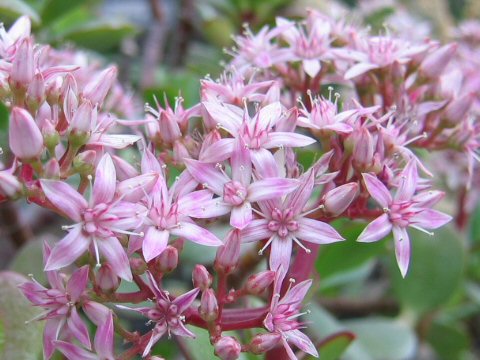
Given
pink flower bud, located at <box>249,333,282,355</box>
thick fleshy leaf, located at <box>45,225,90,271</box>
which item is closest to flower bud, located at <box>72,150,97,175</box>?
thick fleshy leaf, located at <box>45,225,90,271</box>

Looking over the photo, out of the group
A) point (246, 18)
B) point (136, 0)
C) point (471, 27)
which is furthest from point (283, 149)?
point (136, 0)

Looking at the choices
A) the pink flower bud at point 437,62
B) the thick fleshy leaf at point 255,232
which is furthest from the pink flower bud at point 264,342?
the pink flower bud at point 437,62

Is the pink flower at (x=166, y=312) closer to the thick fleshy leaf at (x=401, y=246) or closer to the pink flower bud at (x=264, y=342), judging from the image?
the pink flower bud at (x=264, y=342)

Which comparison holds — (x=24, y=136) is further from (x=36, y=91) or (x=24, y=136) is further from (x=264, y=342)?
(x=264, y=342)

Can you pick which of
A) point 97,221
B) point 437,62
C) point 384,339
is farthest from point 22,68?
point 384,339

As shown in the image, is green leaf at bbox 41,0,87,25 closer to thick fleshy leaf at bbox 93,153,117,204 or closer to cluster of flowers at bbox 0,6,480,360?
cluster of flowers at bbox 0,6,480,360

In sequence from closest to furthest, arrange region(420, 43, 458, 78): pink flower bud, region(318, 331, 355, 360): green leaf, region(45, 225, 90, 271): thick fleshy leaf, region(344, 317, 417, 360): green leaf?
region(45, 225, 90, 271): thick fleshy leaf
region(318, 331, 355, 360): green leaf
region(420, 43, 458, 78): pink flower bud
region(344, 317, 417, 360): green leaf
